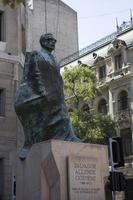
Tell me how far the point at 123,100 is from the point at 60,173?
1071 inches

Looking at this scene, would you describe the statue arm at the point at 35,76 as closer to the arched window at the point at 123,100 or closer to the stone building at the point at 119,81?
the stone building at the point at 119,81

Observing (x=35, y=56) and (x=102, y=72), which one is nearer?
(x=35, y=56)

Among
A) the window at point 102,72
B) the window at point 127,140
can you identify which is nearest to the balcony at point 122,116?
the window at point 127,140

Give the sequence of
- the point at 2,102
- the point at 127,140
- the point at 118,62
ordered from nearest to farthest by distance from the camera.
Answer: the point at 2,102, the point at 127,140, the point at 118,62

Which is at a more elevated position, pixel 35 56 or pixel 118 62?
pixel 118 62

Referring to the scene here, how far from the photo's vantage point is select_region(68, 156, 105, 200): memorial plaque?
10086mm

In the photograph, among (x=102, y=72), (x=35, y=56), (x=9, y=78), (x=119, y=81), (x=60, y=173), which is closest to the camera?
(x=60, y=173)

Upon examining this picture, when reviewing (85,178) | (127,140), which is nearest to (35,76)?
(85,178)

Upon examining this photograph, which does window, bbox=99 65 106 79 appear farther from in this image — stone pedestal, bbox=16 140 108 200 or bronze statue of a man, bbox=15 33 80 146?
stone pedestal, bbox=16 140 108 200

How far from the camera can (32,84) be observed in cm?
1093

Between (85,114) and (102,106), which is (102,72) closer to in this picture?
(102,106)

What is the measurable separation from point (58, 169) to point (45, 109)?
1459 millimetres

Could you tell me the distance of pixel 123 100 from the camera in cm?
3675

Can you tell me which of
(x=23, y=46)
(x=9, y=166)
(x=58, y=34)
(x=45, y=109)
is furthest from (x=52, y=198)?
(x=58, y=34)
